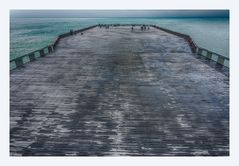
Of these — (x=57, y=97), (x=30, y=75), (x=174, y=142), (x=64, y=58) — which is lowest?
(x=174, y=142)

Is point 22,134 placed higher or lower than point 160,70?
lower

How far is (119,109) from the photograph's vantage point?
1130 cm

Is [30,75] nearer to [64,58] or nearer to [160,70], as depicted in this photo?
[64,58]

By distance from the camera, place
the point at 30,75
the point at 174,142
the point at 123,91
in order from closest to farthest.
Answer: the point at 174,142 < the point at 123,91 < the point at 30,75

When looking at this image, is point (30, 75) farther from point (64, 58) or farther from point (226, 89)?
point (226, 89)

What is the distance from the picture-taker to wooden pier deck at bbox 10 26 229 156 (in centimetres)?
843

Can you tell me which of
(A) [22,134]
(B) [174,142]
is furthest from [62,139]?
(B) [174,142]

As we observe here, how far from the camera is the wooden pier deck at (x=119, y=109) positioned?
8430 millimetres

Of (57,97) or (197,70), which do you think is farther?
(197,70)

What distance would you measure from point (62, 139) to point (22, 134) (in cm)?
168

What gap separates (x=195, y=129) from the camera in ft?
31.3

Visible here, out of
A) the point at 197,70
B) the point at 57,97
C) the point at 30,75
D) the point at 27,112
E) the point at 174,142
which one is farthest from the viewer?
the point at 197,70

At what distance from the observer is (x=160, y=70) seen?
1811 centimetres

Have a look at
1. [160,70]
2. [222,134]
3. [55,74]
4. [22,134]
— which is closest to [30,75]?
[55,74]
